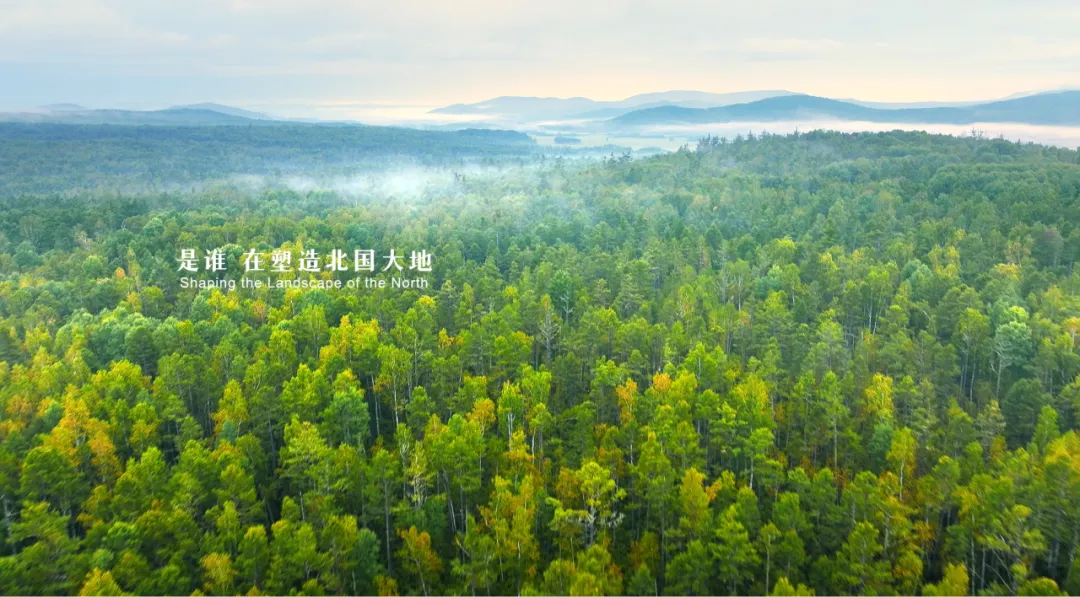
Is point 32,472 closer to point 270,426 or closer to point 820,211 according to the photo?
point 270,426

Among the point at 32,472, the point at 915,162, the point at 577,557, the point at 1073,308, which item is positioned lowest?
the point at 577,557

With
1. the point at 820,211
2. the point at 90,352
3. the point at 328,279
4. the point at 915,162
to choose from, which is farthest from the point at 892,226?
the point at 90,352

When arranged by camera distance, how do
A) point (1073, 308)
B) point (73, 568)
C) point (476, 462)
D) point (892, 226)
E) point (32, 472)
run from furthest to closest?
point (892, 226) → point (1073, 308) → point (476, 462) → point (32, 472) → point (73, 568)

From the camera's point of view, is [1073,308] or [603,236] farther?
[603,236]

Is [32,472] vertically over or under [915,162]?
under

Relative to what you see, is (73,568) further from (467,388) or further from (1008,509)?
(1008,509)

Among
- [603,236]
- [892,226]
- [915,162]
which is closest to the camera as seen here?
[892,226]

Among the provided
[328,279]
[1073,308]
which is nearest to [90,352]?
[328,279]
